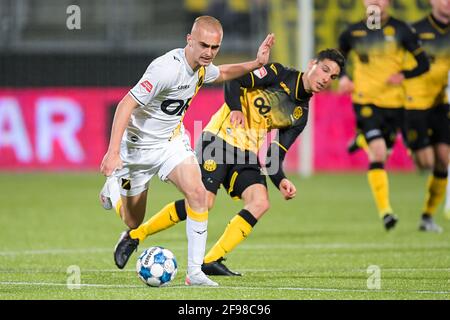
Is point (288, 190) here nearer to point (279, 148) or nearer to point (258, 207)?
point (258, 207)

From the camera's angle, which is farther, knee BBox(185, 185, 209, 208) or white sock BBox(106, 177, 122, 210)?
white sock BBox(106, 177, 122, 210)

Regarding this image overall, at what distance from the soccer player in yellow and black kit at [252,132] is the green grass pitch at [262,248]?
0.46 m

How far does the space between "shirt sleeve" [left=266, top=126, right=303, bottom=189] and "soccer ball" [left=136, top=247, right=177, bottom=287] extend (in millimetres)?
1335

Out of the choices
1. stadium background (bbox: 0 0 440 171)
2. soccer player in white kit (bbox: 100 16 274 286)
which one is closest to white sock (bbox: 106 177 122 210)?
soccer player in white kit (bbox: 100 16 274 286)

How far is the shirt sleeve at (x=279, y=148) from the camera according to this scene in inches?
308

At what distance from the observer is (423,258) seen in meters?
8.72

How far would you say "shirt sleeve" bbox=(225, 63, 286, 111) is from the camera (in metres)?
8.02

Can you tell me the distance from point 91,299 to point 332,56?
2.86 meters

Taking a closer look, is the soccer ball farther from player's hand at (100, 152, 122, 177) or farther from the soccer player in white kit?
player's hand at (100, 152, 122, 177)

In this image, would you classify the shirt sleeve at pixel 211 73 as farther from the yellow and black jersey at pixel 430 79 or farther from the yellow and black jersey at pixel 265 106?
the yellow and black jersey at pixel 430 79

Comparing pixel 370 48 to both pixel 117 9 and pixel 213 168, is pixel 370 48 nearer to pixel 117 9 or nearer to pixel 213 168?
pixel 213 168

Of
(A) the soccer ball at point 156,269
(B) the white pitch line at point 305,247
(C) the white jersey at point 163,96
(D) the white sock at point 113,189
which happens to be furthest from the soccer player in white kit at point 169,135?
(B) the white pitch line at point 305,247

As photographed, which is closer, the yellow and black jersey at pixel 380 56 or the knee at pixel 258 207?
the knee at pixel 258 207
